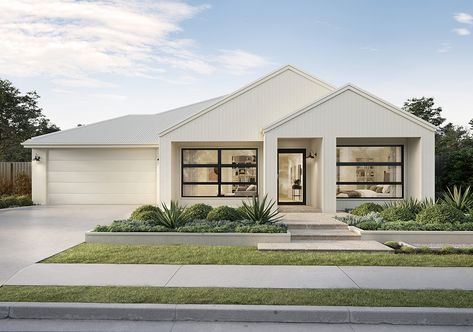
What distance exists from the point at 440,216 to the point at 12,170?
65.5ft

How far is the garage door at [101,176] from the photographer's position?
63.2 ft

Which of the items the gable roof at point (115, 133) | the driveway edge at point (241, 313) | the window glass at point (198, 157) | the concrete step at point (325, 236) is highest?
the gable roof at point (115, 133)

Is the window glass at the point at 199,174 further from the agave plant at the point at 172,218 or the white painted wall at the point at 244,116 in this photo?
the agave plant at the point at 172,218

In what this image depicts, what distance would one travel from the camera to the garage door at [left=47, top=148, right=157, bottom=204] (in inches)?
758

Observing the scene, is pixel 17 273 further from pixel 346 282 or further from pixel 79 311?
pixel 346 282

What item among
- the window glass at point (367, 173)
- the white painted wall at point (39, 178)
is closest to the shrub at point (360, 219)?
the window glass at point (367, 173)

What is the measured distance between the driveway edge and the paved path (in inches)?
41.9

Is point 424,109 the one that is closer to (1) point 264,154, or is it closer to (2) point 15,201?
(1) point 264,154

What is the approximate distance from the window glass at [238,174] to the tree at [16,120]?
77.4 ft

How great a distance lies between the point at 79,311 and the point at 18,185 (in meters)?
17.7

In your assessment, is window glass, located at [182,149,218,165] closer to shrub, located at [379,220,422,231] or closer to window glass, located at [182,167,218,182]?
window glass, located at [182,167,218,182]

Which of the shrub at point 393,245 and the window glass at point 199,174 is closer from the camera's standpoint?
the shrub at point 393,245

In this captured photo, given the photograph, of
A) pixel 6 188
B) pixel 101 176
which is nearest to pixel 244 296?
pixel 101 176

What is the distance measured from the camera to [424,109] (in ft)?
116
